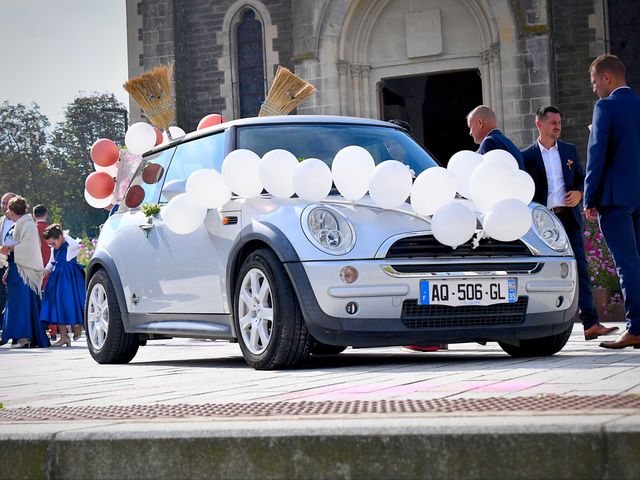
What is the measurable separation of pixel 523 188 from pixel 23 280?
34.8 ft

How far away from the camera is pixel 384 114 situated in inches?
1104

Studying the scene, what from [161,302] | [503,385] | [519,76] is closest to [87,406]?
[503,385]

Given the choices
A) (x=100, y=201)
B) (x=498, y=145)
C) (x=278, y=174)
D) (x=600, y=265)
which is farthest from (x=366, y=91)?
(x=278, y=174)

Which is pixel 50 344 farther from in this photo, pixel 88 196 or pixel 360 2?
pixel 360 2

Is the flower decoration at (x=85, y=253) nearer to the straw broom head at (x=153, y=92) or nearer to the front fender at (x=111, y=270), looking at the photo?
the straw broom head at (x=153, y=92)

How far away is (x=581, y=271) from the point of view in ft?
34.0

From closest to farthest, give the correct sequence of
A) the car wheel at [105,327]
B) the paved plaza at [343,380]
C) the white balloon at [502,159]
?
the paved plaza at [343,380] < the white balloon at [502,159] < the car wheel at [105,327]

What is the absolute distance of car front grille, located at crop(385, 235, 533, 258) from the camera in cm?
777

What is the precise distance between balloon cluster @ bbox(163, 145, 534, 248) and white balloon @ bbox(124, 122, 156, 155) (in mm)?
3922

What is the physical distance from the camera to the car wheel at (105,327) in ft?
33.6

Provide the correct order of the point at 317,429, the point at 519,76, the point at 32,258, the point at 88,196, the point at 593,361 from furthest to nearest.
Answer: the point at 519,76, the point at 32,258, the point at 88,196, the point at 593,361, the point at 317,429

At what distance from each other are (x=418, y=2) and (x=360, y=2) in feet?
4.07

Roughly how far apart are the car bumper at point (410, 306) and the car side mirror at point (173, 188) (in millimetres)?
1644

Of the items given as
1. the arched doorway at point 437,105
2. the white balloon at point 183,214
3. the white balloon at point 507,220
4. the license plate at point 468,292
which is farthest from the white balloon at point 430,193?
the arched doorway at point 437,105
